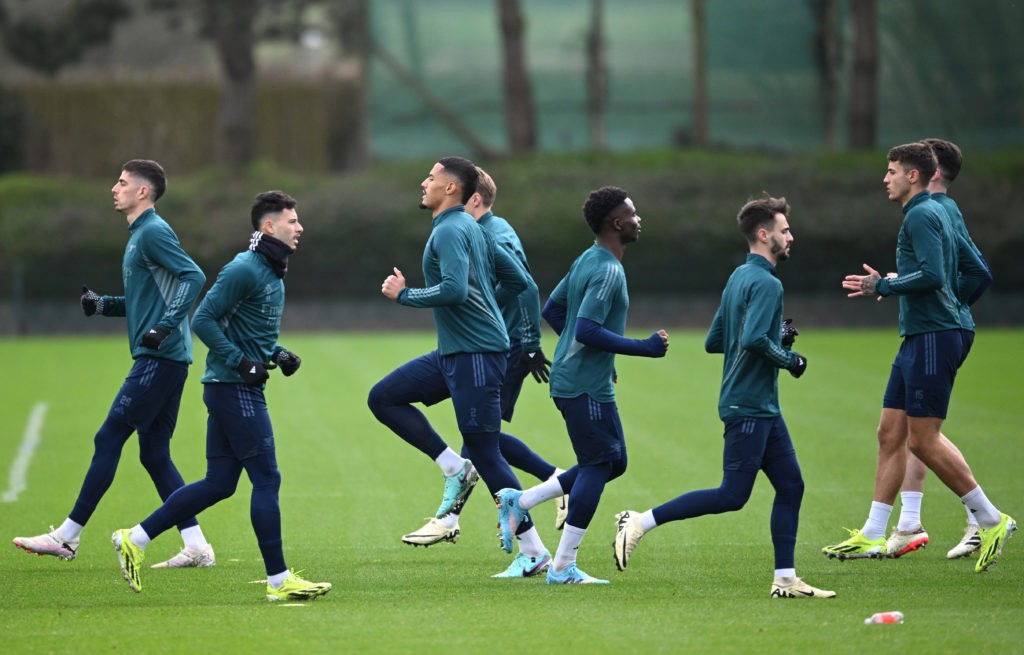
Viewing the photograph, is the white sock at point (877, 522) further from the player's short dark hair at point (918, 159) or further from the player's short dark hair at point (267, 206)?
the player's short dark hair at point (267, 206)

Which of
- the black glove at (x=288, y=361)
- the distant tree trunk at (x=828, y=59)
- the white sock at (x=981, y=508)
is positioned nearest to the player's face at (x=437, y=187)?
the black glove at (x=288, y=361)

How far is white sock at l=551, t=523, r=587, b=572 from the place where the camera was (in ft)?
26.6

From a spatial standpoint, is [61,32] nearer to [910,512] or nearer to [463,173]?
[463,173]

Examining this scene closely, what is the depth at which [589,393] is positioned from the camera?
7.97m

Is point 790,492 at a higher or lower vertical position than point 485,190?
lower

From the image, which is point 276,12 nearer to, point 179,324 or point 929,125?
point 929,125

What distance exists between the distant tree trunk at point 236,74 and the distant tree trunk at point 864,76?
45.9ft

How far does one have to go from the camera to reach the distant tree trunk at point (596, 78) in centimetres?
3888

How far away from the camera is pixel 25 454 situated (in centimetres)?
1434

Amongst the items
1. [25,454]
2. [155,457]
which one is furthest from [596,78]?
[155,457]

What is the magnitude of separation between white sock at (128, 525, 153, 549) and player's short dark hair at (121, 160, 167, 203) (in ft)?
6.44

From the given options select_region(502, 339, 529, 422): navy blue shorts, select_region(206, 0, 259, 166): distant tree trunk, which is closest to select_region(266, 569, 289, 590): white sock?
select_region(502, 339, 529, 422): navy blue shorts

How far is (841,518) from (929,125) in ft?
95.4

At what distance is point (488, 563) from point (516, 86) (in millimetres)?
27653
